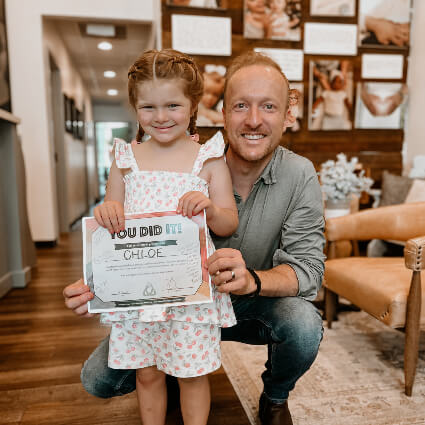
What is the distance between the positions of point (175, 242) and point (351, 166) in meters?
1.73

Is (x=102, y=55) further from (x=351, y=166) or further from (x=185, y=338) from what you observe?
(x=185, y=338)

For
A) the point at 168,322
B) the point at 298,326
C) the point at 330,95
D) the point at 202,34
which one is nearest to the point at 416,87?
the point at 330,95

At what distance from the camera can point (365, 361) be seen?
1.75 metres

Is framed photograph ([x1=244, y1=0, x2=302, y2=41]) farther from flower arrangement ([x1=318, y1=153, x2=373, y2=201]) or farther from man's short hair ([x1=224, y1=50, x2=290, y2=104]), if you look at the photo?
man's short hair ([x1=224, y1=50, x2=290, y2=104])

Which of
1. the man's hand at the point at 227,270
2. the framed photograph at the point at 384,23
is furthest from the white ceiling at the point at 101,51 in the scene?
the man's hand at the point at 227,270

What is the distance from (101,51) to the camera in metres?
6.15

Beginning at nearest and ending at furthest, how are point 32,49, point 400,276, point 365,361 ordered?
point 400,276 < point 365,361 < point 32,49

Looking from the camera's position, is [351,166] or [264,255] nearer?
[264,255]

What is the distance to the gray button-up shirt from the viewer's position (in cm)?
115

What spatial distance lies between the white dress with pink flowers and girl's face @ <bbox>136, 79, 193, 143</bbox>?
9cm

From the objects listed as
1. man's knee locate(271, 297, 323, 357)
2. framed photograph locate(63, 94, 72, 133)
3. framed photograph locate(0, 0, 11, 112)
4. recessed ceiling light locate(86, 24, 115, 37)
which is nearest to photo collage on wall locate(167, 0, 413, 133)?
framed photograph locate(0, 0, 11, 112)

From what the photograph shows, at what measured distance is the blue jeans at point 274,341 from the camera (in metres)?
1.09

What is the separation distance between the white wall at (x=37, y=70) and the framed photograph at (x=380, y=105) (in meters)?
2.32

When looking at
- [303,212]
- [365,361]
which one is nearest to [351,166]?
[365,361]
